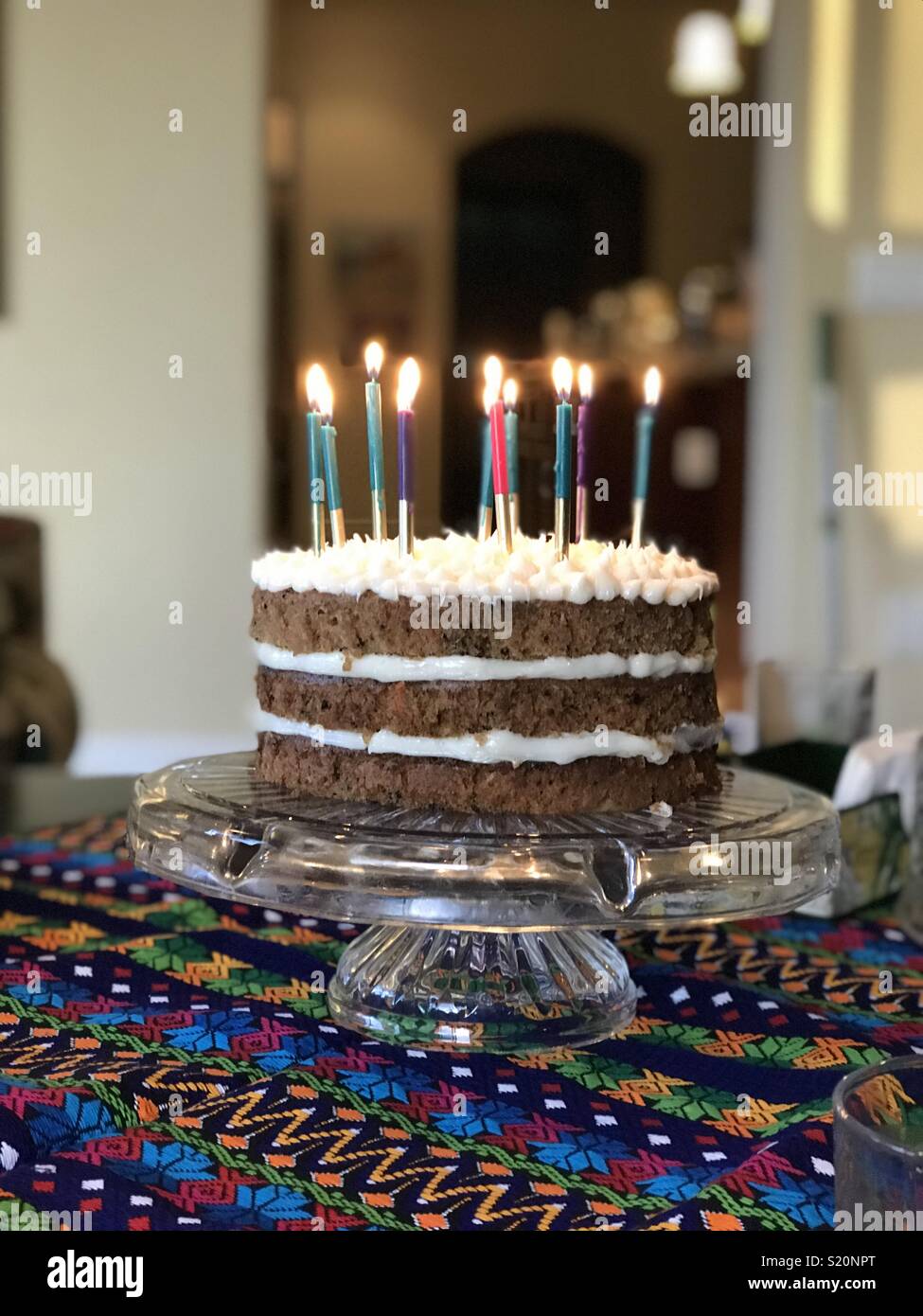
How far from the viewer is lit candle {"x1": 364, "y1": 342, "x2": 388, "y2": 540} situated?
112cm

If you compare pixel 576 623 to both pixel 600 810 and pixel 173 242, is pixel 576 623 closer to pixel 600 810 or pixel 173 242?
pixel 600 810

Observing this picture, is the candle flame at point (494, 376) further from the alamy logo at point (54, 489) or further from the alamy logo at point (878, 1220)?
the alamy logo at point (54, 489)

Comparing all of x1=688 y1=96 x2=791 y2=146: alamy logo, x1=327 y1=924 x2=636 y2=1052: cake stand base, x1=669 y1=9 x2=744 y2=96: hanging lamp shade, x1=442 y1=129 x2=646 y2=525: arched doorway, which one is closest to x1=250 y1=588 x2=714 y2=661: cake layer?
x1=327 y1=924 x2=636 y2=1052: cake stand base

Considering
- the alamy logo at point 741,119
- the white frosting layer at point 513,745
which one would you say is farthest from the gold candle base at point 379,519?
the alamy logo at point 741,119

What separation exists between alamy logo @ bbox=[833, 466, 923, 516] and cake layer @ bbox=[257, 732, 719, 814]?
317 cm

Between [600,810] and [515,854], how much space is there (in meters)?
0.17

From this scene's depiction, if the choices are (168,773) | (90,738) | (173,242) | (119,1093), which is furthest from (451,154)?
(119,1093)

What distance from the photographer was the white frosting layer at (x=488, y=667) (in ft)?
3.26

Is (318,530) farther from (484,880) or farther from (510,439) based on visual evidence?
(484,880)

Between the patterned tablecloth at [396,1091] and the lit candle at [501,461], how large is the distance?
0.38m

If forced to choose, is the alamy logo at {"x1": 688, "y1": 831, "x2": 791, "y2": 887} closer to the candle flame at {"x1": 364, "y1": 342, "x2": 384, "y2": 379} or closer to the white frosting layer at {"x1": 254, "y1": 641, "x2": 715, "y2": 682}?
the white frosting layer at {"x1": 254, "y1": 641, "x2": 715, "y2": 682}

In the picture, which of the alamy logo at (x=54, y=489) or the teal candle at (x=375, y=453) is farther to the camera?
the alamy logo at (x=54, y=489)
